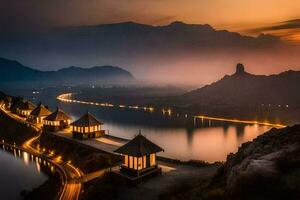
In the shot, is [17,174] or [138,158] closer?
[138,158]

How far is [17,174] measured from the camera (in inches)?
1861

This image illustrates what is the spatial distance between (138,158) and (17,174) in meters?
25.8

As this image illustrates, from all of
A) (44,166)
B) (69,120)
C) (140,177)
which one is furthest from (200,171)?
(69,120)

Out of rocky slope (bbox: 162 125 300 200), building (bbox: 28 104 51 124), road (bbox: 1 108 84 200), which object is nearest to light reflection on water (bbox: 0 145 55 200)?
road (bbox: 1 108 84 200)

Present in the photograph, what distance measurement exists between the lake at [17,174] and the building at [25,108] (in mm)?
24859

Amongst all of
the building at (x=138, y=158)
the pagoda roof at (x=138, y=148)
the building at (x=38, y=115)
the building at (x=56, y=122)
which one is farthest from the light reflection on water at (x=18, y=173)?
the pagoda roof at (x=138, y=148)

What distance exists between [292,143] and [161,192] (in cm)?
1163

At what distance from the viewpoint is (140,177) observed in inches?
1175

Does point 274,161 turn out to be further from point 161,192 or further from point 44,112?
point 44,112

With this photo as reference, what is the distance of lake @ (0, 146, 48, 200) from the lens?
4031 centimetres

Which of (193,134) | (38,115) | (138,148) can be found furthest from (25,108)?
(138,148)

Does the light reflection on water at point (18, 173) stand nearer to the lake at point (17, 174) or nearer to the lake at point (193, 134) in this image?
the lake at point (17, 174)

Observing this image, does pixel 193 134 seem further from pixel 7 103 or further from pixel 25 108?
pixel 7 103

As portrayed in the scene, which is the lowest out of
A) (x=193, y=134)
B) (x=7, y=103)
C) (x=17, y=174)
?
(x=17, y=174)
